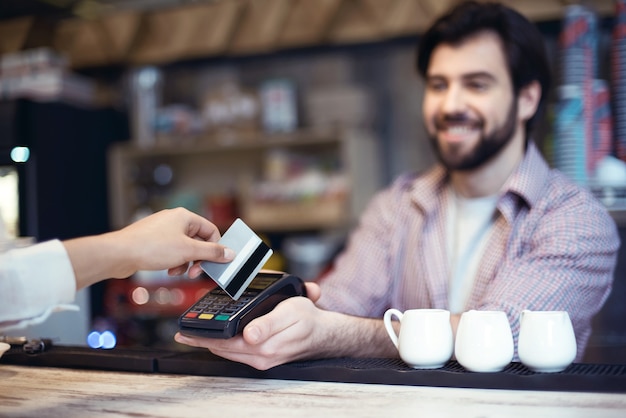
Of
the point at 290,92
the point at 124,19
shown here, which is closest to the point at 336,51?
the point at 290,92

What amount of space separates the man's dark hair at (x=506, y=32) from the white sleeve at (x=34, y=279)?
1.37 meters

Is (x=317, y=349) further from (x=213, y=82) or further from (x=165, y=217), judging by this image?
(x=213, y=82)

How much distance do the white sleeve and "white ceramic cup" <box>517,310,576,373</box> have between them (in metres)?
0.70

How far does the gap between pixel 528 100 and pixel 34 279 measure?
5.08ft

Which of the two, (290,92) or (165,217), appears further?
(290,92)

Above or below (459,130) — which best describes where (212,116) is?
above

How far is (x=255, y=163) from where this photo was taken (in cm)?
359

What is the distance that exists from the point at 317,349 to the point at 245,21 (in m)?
2.32

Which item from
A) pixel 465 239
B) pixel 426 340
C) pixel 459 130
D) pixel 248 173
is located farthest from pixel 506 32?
pixel 248 173

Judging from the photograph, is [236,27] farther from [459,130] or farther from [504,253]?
[504,253]

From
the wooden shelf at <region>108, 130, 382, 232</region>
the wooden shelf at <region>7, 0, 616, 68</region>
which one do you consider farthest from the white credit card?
the wooden shelf at <region>7, 0, 616, 68</region>

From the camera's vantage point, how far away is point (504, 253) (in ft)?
6.21

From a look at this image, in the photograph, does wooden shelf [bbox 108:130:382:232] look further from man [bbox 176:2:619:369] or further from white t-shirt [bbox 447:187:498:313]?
white t-shirt [bbox 447:187:498:313]

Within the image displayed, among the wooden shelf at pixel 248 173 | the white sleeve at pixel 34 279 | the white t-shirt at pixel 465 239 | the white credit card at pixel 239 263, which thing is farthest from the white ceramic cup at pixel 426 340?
the wooden shelf at pixel 248 173
